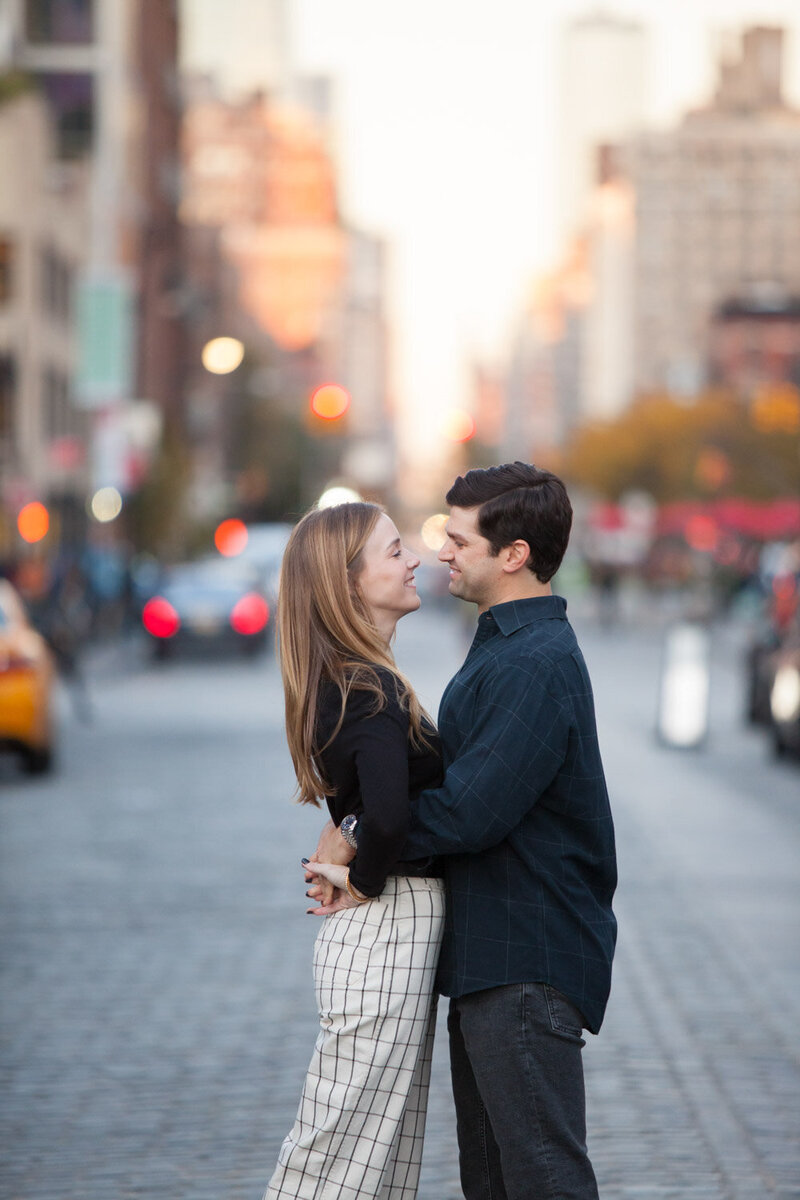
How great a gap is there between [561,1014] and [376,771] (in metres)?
0.59

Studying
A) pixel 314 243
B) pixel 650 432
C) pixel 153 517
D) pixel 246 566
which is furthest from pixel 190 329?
pixel 314 243

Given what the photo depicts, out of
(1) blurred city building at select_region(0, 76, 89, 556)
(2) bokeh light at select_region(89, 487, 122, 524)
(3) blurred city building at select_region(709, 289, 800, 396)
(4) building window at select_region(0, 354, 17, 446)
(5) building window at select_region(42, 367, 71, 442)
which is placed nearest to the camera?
(2) bokeh light at select_region(89, 487, 122, 524)

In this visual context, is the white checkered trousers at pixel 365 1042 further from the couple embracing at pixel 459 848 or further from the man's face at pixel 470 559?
the man's face at pixel 470 559

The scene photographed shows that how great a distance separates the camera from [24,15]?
58.1 m

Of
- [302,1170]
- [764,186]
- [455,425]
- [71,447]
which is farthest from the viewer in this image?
[764,186]

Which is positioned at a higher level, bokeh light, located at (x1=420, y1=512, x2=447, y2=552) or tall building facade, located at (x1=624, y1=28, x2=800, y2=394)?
tall building facade, located at (x1=624, y1=28, x2=800, y2=394)

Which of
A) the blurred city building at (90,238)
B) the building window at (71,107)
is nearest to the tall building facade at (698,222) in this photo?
the blurred city building at (90,238)

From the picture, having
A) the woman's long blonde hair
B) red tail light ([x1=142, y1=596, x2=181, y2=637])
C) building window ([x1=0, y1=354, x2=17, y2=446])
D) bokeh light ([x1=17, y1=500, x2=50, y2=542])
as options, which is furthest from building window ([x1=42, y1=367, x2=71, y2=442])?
the woman's long blonde hair

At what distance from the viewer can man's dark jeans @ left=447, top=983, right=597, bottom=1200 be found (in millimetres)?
3533

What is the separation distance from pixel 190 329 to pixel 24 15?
30.4 m

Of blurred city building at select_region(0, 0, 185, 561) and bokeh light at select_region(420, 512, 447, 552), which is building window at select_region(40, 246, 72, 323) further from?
bokeh light at select_region(420, 512, 447, 552)

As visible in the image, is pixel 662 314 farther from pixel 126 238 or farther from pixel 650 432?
pixel 126 238

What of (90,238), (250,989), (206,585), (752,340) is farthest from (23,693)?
(752,340)

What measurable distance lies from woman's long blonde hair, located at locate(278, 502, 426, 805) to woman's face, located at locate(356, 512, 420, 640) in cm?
2
